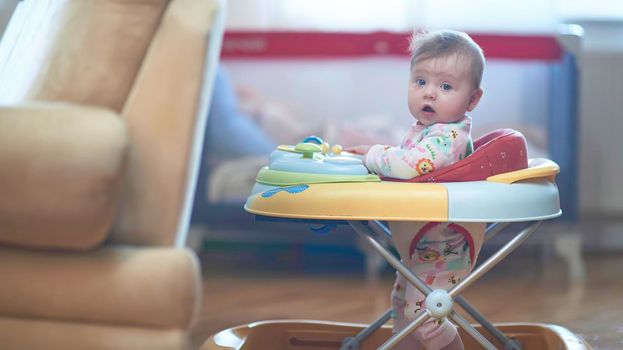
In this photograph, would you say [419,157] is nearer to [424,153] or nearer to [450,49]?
[424,153]

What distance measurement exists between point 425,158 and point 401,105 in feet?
5.03

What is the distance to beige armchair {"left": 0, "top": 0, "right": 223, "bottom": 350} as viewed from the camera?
1.09 meters

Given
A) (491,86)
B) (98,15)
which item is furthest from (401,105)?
(98,15)

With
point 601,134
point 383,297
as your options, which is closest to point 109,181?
point 383,297

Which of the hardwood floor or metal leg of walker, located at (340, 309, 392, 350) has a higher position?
metal leg of walker, located at (340, 309, 392, 350)

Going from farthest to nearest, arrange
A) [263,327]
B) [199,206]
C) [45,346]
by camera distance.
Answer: [199,206], [263,327], [45,346]

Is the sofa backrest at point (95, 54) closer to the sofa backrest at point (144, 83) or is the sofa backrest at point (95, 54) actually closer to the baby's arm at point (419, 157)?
the sofa backrest at point (144, 83)

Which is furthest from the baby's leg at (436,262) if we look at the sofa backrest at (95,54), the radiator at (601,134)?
the radiator at (601,134)

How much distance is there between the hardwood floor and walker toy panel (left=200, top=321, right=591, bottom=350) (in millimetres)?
265

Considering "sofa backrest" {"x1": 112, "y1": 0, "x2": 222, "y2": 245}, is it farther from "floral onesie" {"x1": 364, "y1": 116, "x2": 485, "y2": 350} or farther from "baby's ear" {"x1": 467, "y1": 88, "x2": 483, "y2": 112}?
"baby's ear" {"x1": 467, "y1": 88, "x2": 483, "y2": 112}

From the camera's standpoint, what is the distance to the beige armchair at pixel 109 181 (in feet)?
3.58

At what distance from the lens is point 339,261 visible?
2918mm

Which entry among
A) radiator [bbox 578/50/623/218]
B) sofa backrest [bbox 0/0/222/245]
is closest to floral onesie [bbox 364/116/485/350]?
sofa backrest [bbox 0/0/222/245]

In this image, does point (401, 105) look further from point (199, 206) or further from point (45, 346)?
point (45, 346)
